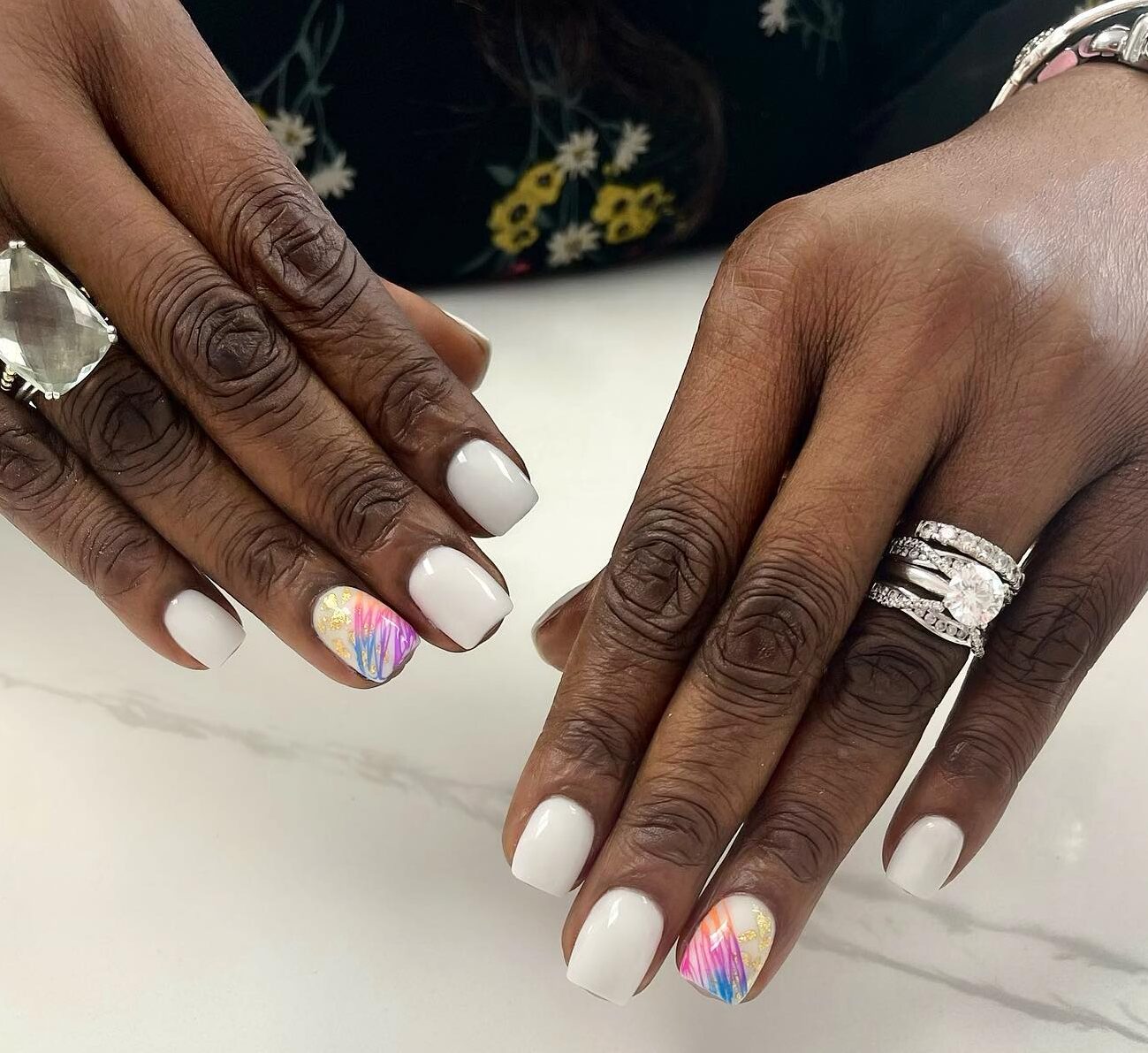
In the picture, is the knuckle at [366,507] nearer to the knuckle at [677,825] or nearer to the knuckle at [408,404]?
the knuckle at [408,404]

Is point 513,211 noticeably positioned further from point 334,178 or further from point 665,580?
point 665,580

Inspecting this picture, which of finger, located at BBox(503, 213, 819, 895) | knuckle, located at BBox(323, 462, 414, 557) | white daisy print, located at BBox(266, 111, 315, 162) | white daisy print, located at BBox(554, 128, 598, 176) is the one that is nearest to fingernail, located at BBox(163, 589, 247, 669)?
knuckle, located at BBox(323, 462, 414, 557)

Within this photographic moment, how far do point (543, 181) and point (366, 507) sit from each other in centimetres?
59

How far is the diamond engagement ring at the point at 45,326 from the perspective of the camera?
2.08ft

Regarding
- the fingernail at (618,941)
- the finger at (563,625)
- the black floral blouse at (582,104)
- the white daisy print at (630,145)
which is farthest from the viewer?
the white daisy print at (630,145)

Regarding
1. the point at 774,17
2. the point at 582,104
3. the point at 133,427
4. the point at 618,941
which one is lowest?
the point at 618,941

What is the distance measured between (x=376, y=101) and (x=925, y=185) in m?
0.58

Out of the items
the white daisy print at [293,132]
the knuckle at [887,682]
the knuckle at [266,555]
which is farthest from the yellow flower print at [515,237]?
the knuckle at [887,682]

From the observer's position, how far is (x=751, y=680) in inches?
23.4

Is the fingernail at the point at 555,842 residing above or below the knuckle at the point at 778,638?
below

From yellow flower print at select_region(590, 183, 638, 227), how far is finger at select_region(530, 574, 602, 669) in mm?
565

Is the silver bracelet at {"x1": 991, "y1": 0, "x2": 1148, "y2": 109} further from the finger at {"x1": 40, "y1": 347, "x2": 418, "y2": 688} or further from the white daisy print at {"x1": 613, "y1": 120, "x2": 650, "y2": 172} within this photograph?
the finger at {"x1": 40, "y1": 347, "x2": 418, "y2": 688}

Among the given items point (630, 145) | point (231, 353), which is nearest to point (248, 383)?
point (231, 353)

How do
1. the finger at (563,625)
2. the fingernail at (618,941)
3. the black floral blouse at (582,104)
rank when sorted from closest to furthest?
the fingernail at (618,941) → the finger at (563,625) → the black floral blouse at (582,104)
